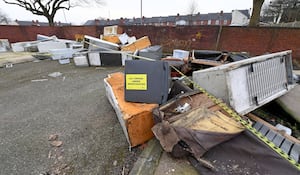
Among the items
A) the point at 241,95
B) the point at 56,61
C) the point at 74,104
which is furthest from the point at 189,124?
the point at 56,61

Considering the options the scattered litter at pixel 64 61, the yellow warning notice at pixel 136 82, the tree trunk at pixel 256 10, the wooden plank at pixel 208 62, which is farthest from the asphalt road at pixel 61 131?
the tree trunk at pixel 256 10

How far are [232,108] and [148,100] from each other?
95 cm

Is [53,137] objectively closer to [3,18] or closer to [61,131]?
[61,131]

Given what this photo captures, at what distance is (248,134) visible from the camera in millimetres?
1486

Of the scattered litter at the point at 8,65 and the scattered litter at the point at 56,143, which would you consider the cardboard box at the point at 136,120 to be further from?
the scattered litter at the point at 8,65

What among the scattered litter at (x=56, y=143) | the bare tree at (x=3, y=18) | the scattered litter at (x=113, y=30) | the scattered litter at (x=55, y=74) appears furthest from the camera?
the bare tree at (x=3, y=18)

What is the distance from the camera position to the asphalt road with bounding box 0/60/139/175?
69.2 inches

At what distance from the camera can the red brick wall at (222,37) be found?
5.84 m

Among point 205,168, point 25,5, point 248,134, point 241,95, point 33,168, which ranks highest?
point 25,5

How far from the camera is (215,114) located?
5.52 feet

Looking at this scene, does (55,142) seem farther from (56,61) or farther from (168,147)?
(56,61)

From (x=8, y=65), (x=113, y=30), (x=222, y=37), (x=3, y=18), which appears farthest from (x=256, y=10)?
(x=3, y=18)

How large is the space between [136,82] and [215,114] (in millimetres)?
990

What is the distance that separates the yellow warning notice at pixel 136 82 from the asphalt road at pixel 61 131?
646mm
